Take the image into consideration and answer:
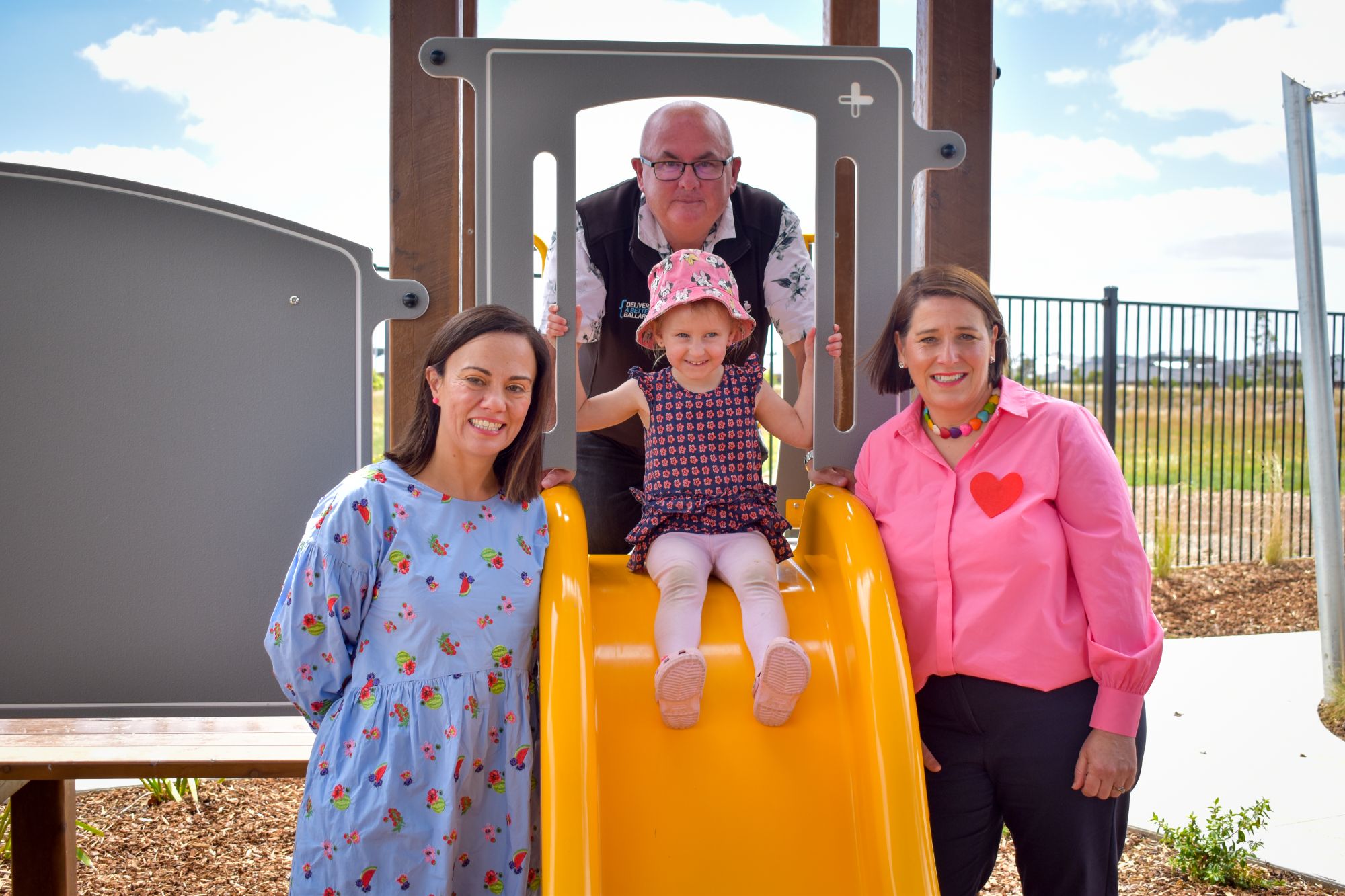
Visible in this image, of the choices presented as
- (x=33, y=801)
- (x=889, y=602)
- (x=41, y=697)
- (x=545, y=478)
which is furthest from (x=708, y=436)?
(x=33, y=801)

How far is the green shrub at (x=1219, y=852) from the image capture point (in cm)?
329

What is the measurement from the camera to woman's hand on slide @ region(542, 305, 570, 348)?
8.14 feet

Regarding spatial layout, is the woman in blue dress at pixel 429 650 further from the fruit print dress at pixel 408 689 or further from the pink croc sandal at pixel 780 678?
the pink croc sandal at pixel 780 678

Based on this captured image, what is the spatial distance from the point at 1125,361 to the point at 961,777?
8945 mm

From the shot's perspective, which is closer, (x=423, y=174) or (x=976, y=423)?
(x=976, y=423)

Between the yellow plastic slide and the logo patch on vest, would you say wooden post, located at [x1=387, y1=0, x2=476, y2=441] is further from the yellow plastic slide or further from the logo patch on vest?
the yellow plastic slide

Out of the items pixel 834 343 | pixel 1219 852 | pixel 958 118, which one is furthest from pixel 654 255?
pixel 1219 852

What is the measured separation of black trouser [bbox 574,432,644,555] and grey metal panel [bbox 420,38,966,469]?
62 centimetres

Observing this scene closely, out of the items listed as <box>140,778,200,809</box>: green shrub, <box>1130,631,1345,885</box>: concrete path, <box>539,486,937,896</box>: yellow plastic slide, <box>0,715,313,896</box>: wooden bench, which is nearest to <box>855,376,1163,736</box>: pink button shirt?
<box>539,486,937,896</box>: yellow plastic slide

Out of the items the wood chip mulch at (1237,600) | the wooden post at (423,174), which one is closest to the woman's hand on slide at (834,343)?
the wooden post at (423,174)

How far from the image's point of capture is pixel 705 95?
8.40ft

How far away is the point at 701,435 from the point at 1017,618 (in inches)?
33.7

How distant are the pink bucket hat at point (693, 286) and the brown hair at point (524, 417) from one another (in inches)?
13.2

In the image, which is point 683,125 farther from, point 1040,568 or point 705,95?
point 1040,568
